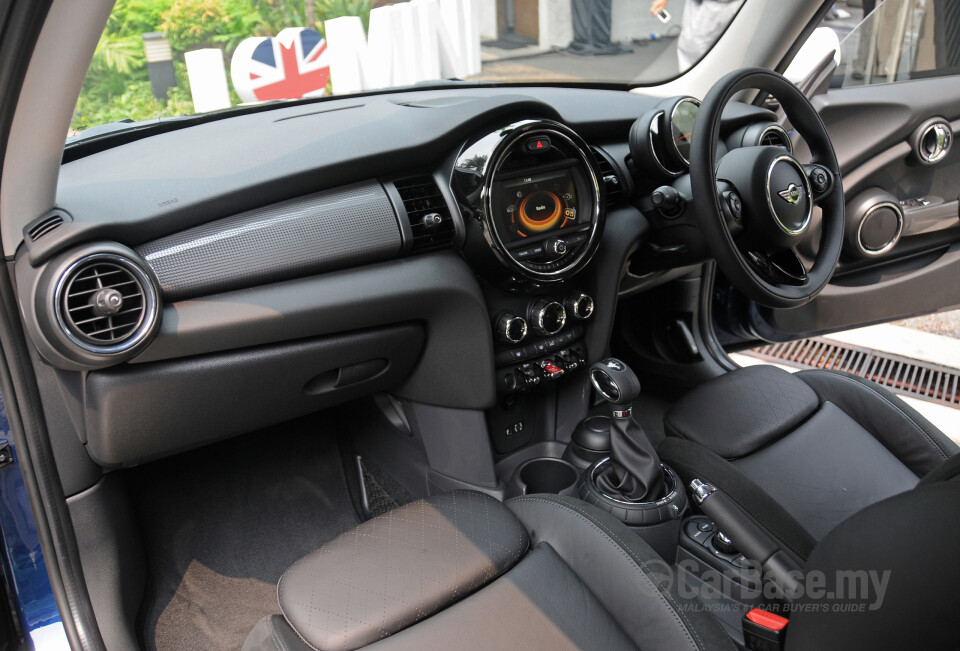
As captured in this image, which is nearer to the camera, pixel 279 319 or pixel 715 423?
pixel 279 319

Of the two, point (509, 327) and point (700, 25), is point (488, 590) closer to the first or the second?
point (509, 327)

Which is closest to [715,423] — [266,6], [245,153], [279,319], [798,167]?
[798,167]

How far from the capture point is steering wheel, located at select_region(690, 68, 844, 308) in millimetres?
1460

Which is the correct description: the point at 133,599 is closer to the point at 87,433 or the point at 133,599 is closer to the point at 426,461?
the point at 87,433

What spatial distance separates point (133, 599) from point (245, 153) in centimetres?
98

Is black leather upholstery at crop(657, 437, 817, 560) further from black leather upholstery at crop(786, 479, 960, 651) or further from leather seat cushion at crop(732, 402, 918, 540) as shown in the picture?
black leather upholstery at crop(786, 479, 960, 651)

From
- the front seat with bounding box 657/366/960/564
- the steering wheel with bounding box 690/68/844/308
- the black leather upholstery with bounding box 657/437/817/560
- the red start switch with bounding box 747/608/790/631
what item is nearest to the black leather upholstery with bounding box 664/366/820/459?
the front seat with bounding box 657/366/960/564

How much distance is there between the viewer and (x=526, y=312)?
5.83ft

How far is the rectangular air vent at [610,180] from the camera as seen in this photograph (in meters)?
1.83

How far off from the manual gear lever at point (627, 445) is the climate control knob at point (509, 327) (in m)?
0.25

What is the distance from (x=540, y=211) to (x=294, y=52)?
1.47 meters

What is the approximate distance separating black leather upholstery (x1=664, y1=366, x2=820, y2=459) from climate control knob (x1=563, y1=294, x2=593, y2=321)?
318 millimetres

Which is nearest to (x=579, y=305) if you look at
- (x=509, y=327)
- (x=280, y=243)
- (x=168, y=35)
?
(x=509, y=327)

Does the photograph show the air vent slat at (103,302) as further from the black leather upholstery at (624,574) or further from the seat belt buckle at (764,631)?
the seat belt buckle at (764,631)
